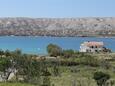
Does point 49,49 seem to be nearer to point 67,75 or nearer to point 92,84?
point 67,75

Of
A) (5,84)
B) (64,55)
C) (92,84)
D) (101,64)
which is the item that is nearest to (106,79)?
(92,84)

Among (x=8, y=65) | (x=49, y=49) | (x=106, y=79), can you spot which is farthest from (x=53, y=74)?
(x=49, y=49)

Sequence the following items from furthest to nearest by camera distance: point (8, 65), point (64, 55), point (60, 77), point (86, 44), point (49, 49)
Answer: point (86, 44) < point (49, 49) < point (64, 55) < point (60, 77) < point (8, 65)

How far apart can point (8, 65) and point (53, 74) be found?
6.97 meters

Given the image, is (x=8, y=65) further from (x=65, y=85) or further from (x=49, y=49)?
(x=49, y=49)

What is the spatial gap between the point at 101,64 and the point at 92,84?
2001cm

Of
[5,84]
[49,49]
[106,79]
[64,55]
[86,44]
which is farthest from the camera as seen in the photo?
[86,44]

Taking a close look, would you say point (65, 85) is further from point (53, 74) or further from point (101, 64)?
point (101, 64)

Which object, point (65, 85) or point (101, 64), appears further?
point (101, 64)

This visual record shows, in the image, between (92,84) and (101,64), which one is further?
(101,64)

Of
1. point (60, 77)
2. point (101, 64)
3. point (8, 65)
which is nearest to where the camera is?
point (8, 65)

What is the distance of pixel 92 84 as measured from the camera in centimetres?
3944

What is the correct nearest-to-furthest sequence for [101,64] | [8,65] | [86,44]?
[8,65]
[101,64]
[86,44]

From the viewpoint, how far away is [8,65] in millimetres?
42625
